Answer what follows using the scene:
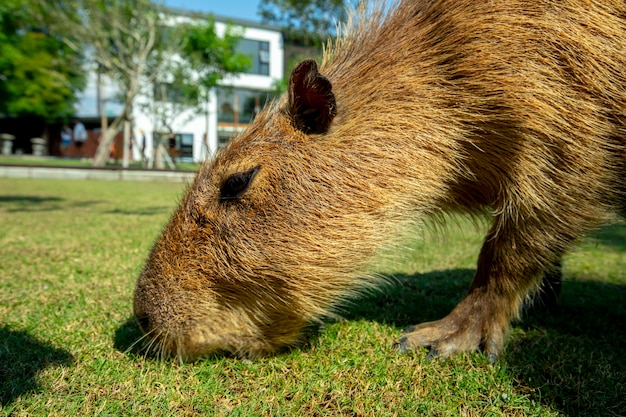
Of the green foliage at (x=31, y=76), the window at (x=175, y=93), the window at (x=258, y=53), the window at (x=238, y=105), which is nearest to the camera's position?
the window at (x=175, y=93)

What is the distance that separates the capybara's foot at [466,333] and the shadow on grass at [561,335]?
0.10m

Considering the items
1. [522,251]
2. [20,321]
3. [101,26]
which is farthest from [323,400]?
[101,26]

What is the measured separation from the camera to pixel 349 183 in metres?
2.02

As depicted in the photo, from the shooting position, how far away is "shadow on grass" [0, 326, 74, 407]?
1794 mm

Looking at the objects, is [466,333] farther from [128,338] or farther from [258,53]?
[258,53]

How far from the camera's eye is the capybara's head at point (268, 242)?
1941 mm

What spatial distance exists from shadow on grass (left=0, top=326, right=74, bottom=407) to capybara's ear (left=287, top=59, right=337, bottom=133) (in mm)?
1461

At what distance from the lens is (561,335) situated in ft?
8.32

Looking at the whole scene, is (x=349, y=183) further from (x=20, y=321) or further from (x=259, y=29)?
(x=259, y=29)

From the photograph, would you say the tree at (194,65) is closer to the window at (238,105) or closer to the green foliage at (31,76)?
the window at (238,105)

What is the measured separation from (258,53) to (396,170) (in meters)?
34.7

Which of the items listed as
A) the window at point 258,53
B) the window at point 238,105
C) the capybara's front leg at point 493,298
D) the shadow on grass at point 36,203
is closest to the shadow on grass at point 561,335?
the capybara's front leg at point 493,298

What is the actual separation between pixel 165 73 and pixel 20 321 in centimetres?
2218

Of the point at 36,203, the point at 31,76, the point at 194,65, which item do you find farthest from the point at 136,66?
the point at 31,76
